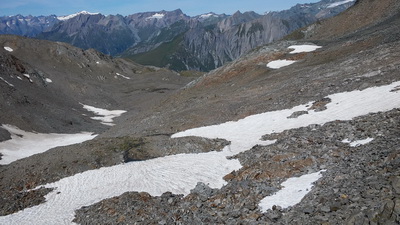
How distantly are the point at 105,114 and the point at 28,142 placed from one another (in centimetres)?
4262

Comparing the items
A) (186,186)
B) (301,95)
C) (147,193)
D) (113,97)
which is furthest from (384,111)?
(113,97)

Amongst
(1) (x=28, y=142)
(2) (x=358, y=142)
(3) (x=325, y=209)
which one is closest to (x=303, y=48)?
(2) (x=358, y=142)

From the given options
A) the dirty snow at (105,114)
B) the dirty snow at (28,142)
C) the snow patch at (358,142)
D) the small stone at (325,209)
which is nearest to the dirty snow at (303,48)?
the dirty snow at (28,142)

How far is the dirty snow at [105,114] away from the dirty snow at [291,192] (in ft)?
253

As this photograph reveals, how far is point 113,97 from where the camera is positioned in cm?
13162

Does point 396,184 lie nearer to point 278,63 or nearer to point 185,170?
point 185,170

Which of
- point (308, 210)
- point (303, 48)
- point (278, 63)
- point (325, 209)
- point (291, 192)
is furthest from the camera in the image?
point (303, 48)

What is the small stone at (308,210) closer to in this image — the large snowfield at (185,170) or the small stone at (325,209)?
the small stone at (325,209)

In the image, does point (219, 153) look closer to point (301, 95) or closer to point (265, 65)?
point (301, 95)

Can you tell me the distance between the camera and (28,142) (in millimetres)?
60094

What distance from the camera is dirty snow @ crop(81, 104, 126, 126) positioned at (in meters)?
92.1

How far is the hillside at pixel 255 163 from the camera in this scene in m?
13.1

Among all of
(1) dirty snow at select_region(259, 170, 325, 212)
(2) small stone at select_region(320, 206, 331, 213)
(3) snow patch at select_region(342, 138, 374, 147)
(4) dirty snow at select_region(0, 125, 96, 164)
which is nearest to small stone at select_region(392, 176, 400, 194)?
(2) small stone at select_region(320, 206, 331, 213)

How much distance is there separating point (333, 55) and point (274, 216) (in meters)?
43.7
